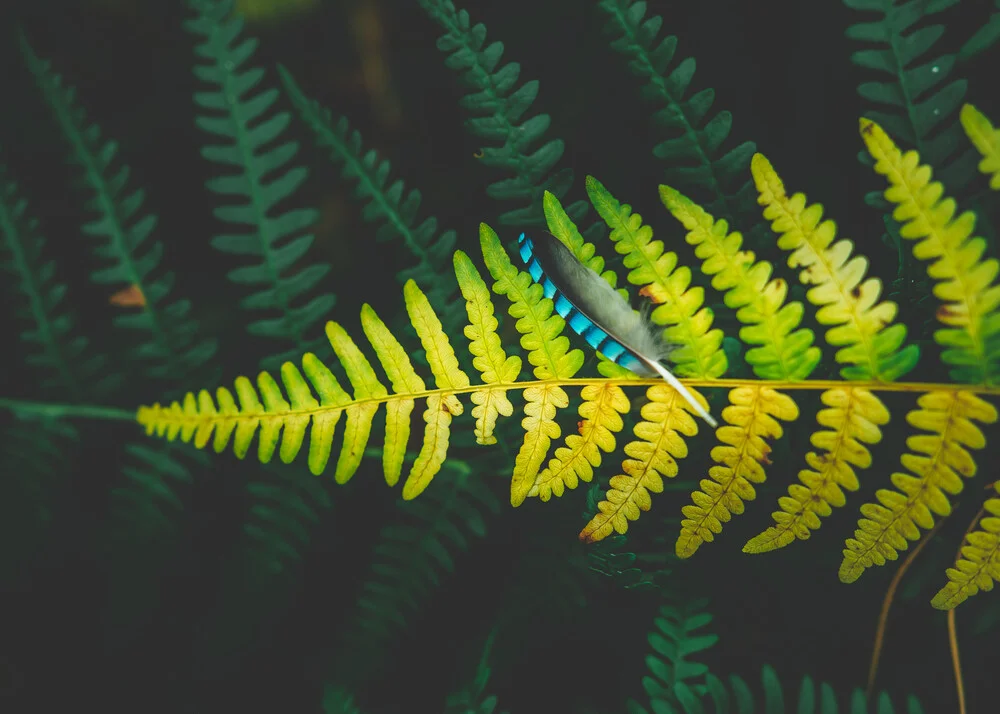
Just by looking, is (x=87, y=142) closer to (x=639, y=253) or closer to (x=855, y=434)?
(x=639, y=253)

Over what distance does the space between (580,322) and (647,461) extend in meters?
0.25

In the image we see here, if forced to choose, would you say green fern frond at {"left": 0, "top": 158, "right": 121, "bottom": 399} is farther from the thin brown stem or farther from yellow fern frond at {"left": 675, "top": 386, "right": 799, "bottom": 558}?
the thin brown stem

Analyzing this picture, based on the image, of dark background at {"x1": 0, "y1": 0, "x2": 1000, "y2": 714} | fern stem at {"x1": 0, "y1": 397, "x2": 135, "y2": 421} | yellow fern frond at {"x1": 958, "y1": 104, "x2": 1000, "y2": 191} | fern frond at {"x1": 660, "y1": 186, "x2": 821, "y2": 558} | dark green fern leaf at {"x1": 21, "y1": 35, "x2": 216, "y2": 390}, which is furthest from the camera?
fern stem at {"x1": 0, "y1": 397, "x2": 135, "y2": 421}

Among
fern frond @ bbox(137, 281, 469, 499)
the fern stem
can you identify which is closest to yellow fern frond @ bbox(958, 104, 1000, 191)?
fern frond @ bbox(137, 281, 469, 499)

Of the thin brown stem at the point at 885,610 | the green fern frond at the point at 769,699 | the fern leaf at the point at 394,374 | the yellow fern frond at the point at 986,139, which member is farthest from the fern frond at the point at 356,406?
the thin brown stem at the point at 885,610

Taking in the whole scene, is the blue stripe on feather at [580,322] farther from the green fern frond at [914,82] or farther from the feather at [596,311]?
the green fern frond at [914,82]

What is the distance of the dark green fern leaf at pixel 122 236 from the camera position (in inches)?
52.2

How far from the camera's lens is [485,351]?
959 mm

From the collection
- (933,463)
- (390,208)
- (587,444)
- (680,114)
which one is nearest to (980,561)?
(933,463)

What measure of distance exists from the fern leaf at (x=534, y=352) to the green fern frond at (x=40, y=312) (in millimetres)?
1258

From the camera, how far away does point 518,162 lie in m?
1.13

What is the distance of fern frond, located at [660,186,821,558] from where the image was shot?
840mm

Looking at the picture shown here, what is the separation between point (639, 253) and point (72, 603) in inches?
72.4

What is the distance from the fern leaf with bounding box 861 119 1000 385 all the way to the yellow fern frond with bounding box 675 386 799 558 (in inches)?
9.2
